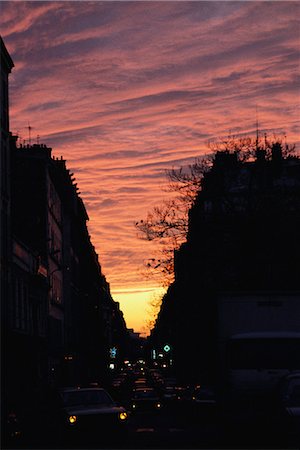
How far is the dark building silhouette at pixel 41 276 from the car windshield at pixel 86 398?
281 inches

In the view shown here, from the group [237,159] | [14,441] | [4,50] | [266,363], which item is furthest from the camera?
[237,159]

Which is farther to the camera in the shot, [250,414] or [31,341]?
[31,341]

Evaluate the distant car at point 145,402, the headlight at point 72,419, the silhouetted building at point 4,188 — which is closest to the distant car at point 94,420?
the headlight at point 72,419

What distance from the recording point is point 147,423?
45.8 meters

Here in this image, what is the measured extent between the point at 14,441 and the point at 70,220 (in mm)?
98129

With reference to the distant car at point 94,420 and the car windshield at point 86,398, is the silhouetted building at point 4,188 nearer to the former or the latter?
the car windshield at point 86,398

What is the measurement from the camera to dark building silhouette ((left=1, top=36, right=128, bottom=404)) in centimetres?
5769

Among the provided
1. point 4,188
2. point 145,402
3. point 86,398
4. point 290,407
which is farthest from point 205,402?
point 290,407

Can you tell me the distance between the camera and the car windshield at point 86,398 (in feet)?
102

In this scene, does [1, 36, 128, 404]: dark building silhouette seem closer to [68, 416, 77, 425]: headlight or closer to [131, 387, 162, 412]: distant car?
[131, 387, 162, 412]: distant car

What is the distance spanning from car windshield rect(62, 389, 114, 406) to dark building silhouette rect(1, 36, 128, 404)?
7.14 metres

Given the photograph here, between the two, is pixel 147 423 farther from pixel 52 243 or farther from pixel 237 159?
pixel 52 243

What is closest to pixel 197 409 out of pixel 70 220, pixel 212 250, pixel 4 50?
pixel 212 250

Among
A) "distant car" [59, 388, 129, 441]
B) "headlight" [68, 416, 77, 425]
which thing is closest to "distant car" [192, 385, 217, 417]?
"distant car" [59, 388, 129, 441]
